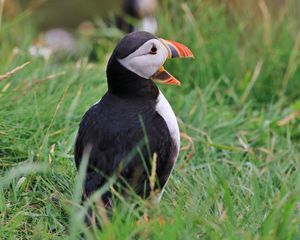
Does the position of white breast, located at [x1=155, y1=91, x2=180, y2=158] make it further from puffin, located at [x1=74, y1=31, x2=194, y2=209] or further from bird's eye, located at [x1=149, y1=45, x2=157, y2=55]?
bird's eye, located at [x1=149, y1=45, x2=157, y2=55]

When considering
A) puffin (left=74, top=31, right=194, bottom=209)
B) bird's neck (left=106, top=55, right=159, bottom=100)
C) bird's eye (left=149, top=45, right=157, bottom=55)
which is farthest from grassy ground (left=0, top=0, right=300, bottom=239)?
bird's eye (left=149, top=45, right=157, bottom=55)

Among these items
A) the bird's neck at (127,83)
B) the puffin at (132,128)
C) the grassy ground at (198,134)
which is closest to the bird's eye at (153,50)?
the puffin at (132,128)

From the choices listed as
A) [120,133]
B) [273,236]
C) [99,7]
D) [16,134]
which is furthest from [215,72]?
[99,7]

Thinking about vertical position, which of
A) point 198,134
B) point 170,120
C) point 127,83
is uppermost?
point 127,83

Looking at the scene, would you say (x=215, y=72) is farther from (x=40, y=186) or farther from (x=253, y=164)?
(x=40, y=186)

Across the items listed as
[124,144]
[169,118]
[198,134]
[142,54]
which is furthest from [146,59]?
[198,134]

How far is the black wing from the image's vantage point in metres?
2.67

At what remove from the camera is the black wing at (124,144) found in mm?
2674

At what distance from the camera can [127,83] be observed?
112 inches

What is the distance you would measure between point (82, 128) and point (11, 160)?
1.75 feet

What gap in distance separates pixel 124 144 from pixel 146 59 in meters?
0.34

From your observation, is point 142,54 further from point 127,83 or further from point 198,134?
point 198,134

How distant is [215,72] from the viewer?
15.3ft

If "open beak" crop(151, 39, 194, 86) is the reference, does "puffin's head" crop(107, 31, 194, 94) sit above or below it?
above
